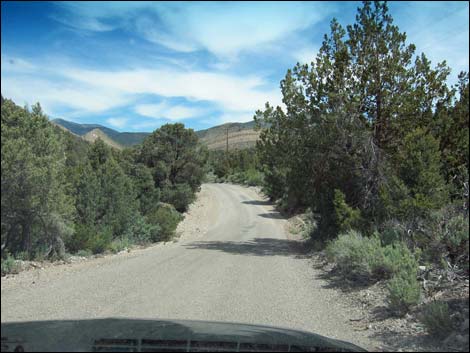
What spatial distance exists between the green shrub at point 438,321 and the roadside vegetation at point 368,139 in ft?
18.6

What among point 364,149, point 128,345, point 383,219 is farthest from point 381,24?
point 128,345

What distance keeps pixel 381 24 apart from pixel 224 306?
42.3 feet

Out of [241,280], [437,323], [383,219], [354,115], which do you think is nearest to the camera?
[437,323]

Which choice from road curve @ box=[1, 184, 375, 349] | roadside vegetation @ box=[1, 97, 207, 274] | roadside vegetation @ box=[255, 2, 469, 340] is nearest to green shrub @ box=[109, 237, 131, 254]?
roadside vegetation @ box=[1, 97, 207, 274]

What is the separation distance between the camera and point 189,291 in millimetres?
9852

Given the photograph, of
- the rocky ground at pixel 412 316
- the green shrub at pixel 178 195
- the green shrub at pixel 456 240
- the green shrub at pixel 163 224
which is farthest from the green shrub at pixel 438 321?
the green shrub at pixel 178 195

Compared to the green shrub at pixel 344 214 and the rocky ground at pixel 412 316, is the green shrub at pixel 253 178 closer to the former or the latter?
the green shrub at pixel 344 214

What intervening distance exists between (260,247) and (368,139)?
260 inches

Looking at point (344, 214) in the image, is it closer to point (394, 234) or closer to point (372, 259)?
point (394, 234)

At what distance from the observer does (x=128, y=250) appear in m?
18.3

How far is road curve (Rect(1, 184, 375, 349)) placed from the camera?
6.90 meters

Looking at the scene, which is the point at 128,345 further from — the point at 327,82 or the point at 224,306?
the point at 327,82

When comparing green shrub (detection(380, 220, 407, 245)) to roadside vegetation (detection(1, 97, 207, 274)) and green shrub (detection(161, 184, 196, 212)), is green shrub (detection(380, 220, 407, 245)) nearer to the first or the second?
roadside vegetation (detection(1, 97, 207, 274))

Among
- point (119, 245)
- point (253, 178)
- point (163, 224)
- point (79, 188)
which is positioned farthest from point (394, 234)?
point (253, 178)
